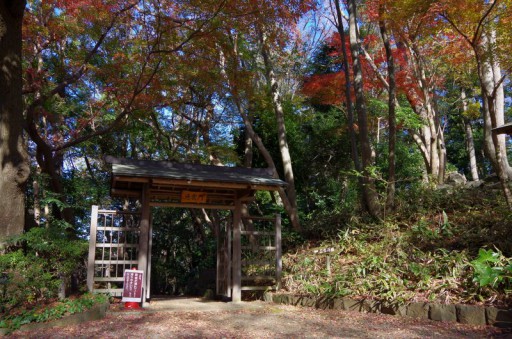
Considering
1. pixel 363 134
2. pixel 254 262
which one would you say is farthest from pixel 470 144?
pixel 254 262

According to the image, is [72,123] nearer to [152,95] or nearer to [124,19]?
[152,95]

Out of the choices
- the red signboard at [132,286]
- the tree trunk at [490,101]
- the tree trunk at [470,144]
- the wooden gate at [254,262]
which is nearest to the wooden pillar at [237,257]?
the wooden gate at [254,262]

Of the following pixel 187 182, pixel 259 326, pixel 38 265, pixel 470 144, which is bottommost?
pixel 259 326

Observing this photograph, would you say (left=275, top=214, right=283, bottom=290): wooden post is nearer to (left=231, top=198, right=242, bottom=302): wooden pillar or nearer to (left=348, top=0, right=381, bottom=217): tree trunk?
(left=231, top=198, right=242, bottom=302): wooden pillar

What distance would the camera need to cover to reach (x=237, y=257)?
28.8 ft

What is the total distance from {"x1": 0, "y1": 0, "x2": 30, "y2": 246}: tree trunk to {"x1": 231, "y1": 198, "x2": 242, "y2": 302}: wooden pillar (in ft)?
13.4

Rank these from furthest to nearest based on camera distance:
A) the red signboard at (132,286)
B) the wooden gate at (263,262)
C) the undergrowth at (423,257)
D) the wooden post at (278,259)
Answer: the wooden gate at (263,262) < the wooden post at (278,259) < the red signboard at (132,286) < the undergrowth at (423,257)

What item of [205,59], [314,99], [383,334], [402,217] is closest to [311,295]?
[383,334]

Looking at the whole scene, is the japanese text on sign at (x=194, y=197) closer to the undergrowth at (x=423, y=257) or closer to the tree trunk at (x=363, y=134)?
the undergrowth at (x=423, y=257)

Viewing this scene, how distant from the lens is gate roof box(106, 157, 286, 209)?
7812mm

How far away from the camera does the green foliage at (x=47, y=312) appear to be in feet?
18.4

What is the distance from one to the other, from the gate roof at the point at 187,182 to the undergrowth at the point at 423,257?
2.16 meters

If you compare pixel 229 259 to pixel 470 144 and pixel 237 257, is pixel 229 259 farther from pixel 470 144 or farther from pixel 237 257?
pixel 470 144

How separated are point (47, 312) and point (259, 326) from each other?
10.1 feet
